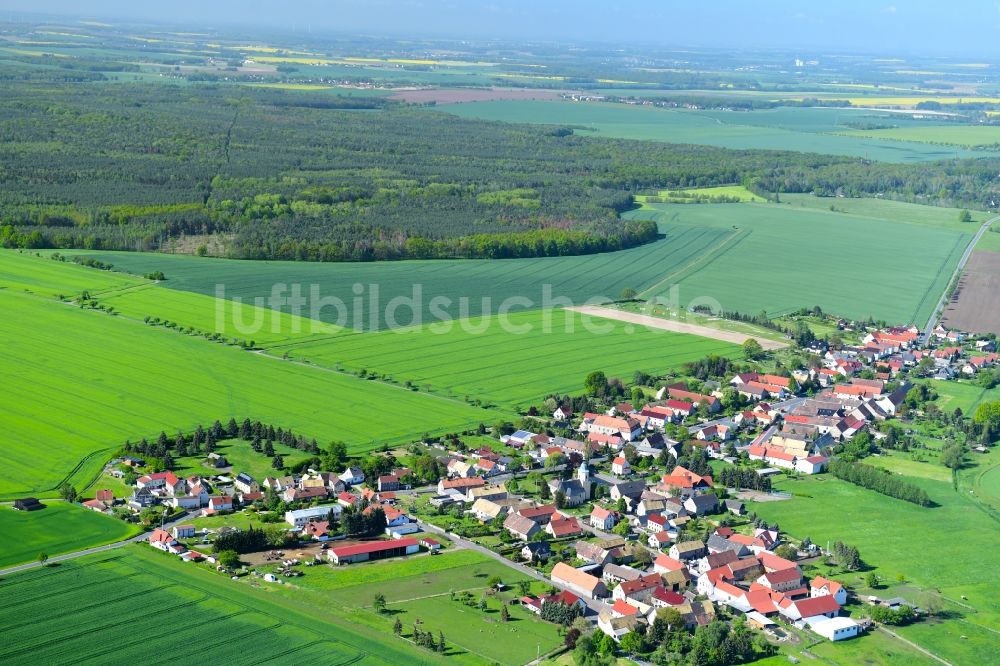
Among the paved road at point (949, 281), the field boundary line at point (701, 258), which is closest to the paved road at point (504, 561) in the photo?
the paved road at point (949, 281)

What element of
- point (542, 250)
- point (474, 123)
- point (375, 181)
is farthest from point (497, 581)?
point (474, 123)

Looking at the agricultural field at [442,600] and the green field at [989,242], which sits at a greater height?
the green field at [989,242]

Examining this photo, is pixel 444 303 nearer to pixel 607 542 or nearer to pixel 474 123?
pixel 607 542

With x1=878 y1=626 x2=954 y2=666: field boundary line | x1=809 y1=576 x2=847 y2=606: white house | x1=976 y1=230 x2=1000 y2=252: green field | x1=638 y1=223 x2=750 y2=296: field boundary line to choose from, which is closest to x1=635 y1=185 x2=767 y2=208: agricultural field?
x1=638 y1=223 x2=750 y2=296: field boundary line

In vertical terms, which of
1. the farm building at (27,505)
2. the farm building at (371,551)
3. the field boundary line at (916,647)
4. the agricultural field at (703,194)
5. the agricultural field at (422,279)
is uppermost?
the agricultural field at (703,194)

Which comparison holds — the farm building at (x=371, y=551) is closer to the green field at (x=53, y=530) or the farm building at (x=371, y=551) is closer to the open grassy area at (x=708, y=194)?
the green field at (x=53, y=530)

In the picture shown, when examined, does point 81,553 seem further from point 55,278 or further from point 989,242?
point 989,242
